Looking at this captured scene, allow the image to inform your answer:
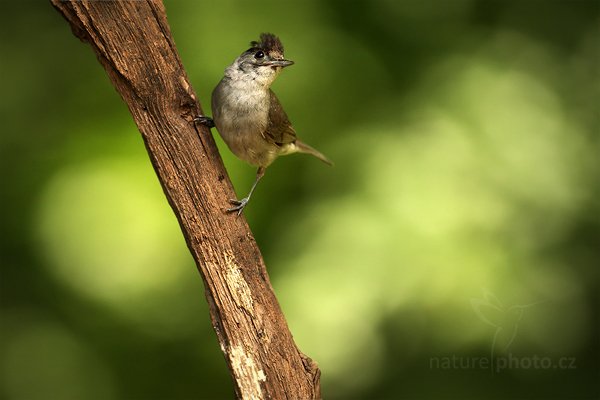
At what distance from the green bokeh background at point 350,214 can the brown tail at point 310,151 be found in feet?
0.31

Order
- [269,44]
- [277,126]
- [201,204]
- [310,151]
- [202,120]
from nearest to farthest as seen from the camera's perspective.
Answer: [201,204]
[202,120]
[269,44]
[277,126]
[310,151]

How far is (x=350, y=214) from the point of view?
415 cm

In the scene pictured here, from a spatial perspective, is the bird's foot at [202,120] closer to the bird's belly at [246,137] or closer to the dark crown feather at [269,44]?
the bird's belly at [246,137]

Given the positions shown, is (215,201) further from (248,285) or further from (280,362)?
(280,362)

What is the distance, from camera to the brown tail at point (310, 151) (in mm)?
4086

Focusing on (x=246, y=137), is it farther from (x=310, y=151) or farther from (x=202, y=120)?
(x=310, y=151)

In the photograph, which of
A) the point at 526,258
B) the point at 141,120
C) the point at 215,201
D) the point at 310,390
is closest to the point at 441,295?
the point at 526,258

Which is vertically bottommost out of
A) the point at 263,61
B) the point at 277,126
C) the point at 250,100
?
the point at 277,126

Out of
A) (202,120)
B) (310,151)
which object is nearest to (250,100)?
(202,120)

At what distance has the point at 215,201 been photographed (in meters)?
2.82

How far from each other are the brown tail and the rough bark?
1.26 meters

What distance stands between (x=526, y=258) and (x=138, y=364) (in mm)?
2342

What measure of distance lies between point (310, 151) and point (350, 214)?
17.0 inches

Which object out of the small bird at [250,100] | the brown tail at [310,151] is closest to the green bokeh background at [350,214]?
the brown tail at [310,151]
